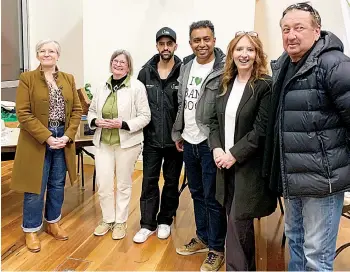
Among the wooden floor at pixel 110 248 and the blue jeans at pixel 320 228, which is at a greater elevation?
the blue jeans at pixel 320 228

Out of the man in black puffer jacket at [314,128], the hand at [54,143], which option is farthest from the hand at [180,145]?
the man in black puffer jacket at [314,128]

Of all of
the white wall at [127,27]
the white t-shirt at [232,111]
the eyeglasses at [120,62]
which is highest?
the white wall at [127,27]

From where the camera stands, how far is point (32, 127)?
101 inches

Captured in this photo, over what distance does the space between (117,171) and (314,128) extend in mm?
1558

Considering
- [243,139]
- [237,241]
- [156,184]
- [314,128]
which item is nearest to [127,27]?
[156,184]

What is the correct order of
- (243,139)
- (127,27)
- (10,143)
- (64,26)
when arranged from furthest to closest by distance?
(64,26), (127,27), (10,143), (243,139)

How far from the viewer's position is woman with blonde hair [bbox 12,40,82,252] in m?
2.61

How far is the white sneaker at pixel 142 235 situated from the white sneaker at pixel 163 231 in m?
0.07

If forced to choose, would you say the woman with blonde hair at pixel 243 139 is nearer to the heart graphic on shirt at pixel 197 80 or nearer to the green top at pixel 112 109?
the heart graphic on shirt at pixel 197 80

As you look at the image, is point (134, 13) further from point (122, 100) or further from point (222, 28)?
point (122, 100)

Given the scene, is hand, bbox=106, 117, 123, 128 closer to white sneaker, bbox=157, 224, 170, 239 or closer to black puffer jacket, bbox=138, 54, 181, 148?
black puffer jacket, bbox=138, 54, 181, 148

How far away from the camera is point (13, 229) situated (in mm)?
3078

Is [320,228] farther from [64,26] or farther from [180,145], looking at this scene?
[64,26]

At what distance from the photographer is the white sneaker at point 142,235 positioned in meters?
2.86
